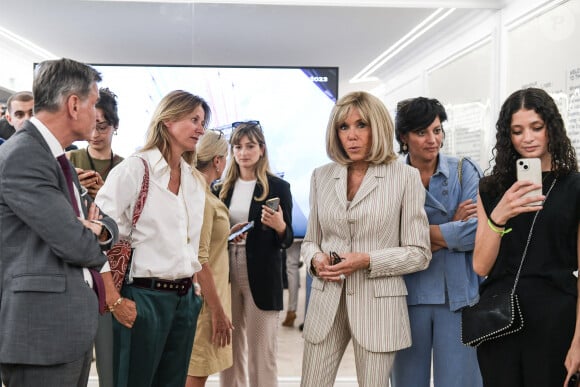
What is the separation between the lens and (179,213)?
102 inches

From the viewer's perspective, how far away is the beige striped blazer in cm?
248

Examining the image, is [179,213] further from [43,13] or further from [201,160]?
[43,13]

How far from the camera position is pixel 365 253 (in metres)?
2.46

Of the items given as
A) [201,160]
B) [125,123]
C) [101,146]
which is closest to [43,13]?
[125,123]

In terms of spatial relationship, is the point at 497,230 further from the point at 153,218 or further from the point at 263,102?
the point at 263,102

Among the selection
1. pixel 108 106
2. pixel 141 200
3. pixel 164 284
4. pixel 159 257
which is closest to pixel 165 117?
pixel 141 200

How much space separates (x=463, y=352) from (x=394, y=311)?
0.43m

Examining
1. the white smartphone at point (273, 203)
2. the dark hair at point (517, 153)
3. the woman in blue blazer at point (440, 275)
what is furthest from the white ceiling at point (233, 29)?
the dark hair at point (517, 153)

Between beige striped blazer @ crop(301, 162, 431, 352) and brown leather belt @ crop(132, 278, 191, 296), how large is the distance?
527 millimetres

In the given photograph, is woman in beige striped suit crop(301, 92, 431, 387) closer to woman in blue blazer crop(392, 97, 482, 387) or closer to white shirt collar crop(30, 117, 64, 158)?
woman in blue blazer crop(392, 97, 482, 387)

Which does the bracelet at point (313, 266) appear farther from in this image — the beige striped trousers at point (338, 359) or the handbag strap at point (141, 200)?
the handbag strap at point (141, 200)

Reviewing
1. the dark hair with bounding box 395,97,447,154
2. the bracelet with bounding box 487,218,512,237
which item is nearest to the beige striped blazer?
the dark hair with bounding box 395,97,447,154

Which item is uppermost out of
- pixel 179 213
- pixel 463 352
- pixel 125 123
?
pixel 125 123

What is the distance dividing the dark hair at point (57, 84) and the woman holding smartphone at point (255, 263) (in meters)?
1.76
